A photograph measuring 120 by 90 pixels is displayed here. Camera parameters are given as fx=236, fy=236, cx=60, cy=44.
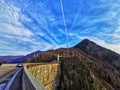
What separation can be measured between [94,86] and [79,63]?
9232 millimetres

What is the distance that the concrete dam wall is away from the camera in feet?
121

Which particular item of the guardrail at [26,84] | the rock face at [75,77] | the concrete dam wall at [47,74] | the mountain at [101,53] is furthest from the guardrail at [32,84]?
the mountain at [101,53]

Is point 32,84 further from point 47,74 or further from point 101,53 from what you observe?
point 101,53

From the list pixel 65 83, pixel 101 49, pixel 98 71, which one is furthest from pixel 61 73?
pixel 101 49

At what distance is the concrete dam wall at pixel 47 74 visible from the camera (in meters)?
36.7

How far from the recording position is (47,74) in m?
44.0

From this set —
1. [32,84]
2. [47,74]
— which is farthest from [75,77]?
[32,84]

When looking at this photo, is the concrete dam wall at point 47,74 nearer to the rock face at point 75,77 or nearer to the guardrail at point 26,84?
the rock face at point 75,77

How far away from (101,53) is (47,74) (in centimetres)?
11803

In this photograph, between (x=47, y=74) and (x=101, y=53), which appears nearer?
(x=47, y=74)

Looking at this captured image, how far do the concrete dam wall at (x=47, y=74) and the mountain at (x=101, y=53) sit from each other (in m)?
93.1

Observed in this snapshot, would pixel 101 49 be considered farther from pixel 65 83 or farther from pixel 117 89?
pixel 65 83

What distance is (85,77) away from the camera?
221 feet

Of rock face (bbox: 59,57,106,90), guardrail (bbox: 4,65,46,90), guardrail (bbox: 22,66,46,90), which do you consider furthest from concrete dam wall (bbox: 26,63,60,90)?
guardrail (bbox: 22,66,46,90)
